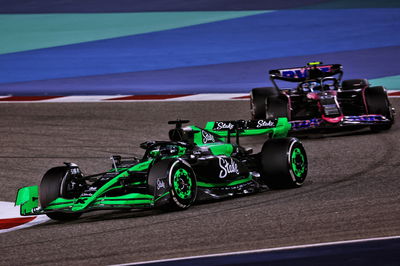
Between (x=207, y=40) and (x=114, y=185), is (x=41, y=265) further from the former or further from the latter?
(x=207, y=40)

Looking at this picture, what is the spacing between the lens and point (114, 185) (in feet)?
29.4

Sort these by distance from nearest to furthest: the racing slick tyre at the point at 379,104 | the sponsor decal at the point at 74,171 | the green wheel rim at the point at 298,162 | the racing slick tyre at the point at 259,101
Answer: the sponsor decal at the point at 74,171 → the green wheel rim at the point at 298,162 → the racing slick tyre at the point at 379,104 → the racing slick tyre at the point at 259,101

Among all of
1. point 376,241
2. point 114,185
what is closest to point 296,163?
point 114,185

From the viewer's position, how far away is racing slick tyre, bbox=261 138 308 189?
9921 mm

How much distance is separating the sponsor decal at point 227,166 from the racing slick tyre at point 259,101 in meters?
4.94

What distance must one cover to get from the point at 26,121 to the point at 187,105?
2.72 metres

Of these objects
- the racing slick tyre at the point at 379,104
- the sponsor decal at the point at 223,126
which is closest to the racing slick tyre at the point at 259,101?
the racing slick tyre at the point at 379,104

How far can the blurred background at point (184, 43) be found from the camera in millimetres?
19805

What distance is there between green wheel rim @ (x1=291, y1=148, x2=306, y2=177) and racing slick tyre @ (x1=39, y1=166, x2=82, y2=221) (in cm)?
230

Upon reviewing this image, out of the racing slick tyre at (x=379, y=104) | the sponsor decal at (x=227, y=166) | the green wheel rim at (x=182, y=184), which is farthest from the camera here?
the racing slick tyre at (x=379, y=104)

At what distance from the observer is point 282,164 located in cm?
992

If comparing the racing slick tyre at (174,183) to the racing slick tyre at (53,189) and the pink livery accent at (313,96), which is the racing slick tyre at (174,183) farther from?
the pink livery accent at (313,96)

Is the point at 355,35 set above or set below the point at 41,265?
above

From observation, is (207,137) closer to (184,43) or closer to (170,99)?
(170,99)
